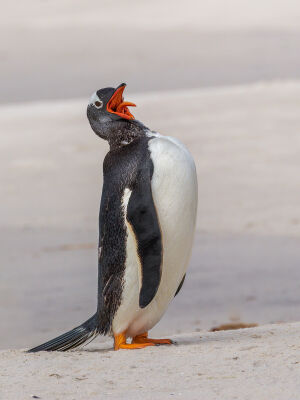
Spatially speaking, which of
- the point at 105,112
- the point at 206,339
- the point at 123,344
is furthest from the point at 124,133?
the point at 206,339

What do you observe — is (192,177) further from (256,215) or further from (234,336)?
(256,215)

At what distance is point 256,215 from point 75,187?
326 centimetres

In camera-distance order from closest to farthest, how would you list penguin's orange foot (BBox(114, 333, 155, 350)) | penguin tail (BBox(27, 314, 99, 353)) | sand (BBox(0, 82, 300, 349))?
penguin's orange foot (BBox(114, 333, 155, 350)) < penguin tail (BBox(27, 314, 99, 353)) < sand (BBox(0, 82, 300, 349))

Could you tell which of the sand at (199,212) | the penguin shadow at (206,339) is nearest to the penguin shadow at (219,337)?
the penguin shadow at (206,339)

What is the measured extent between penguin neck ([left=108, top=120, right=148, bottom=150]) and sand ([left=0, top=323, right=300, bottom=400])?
0.93 metres

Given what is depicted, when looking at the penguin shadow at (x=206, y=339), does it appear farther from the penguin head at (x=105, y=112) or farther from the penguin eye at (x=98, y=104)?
the penguin eye at (x=98, y=104)

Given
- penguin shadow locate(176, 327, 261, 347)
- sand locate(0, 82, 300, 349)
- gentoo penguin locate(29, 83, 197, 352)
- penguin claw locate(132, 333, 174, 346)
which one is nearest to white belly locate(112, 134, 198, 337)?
gentoo penguin locate(29, 83, 197, 352)

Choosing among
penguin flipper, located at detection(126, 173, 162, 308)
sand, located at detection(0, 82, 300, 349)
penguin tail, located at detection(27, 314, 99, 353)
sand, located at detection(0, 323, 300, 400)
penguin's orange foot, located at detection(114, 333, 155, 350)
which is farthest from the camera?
sand, located at detection(0, 82, 300, 349)

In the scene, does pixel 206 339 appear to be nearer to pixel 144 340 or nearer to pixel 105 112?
pixel 144 340

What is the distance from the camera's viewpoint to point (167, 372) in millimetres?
3855

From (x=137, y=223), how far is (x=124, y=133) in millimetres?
449

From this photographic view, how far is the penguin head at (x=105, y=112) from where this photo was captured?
4430mm

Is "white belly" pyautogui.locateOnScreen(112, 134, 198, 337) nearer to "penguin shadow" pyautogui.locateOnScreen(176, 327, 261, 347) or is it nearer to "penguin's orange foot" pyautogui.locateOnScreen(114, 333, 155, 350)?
"penguin's orange foot" pyautogui.locateOnScreen(114, 333, 155, 350)

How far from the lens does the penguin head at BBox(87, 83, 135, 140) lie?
443 centimetres
